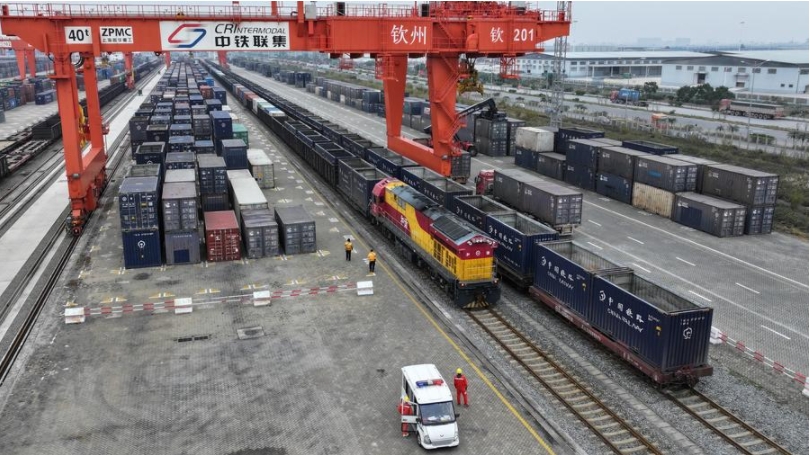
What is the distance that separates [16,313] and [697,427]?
97.7 feet

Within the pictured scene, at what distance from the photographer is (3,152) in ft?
231

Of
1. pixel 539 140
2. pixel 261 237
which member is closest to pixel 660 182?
pixel 539 140

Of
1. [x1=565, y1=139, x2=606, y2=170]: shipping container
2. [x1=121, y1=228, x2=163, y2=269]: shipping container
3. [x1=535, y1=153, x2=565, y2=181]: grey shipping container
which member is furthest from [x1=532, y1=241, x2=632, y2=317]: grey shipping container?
[x1=535, y1=153, x2=565, y2=181]: grey shipping container

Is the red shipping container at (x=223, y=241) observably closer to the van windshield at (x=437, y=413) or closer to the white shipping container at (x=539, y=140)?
the van windshield at (x=437, y=413)

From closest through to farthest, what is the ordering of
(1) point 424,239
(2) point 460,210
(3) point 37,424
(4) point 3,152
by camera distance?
(3) point 37,424, (1) point 424,239, (2) point 460,210, (4) point 3,152

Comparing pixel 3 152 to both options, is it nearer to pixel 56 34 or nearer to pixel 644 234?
pixel 56 34

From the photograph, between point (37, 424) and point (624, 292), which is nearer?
point (37, 424)

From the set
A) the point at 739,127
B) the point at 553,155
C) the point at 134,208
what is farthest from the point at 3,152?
the point at 739,127

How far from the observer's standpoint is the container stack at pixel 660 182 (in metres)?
45.4

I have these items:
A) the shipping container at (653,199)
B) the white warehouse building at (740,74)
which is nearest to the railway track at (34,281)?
the shipping container at (653,199)

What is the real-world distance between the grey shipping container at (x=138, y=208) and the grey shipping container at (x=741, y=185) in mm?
38828

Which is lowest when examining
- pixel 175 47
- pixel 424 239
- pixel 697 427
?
pixel 697 427

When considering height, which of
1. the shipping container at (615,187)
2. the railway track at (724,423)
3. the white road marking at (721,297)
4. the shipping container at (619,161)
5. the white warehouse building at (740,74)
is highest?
the white warehouse building at (740,74)

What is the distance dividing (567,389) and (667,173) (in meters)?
28.8
